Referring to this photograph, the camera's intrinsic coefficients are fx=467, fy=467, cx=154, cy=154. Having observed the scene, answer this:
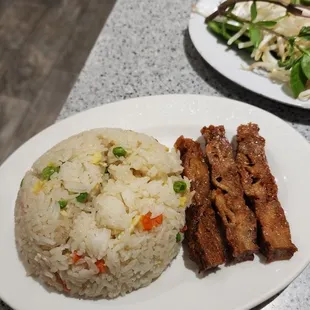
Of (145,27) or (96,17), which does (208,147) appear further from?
(96,17)

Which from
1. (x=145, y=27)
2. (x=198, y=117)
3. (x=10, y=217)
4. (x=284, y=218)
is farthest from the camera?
(x=145, y=27)

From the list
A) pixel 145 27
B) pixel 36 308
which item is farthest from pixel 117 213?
pixel 145 27

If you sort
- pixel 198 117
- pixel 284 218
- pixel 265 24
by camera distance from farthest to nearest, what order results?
pixel 265 24 → pixel 198 117 → pixel 284 218

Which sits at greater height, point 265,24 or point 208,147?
point 265,24

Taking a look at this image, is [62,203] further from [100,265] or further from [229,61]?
[229,61]

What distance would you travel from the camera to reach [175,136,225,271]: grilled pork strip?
1418 mm

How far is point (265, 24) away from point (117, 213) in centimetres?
122

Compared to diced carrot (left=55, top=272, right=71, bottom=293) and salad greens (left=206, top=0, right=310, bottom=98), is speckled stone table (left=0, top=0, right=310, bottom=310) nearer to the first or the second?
salad greens (left=206, top=0, right=310, bottom=98)

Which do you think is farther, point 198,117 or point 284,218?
point 198,117

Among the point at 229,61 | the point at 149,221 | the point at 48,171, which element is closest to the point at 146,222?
the point at 149,221

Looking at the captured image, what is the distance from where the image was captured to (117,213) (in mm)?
1381

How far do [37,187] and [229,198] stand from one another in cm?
63

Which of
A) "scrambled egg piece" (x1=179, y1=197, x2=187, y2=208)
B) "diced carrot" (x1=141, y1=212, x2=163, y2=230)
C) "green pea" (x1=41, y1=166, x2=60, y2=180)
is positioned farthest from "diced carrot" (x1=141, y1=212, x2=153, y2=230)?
"green pea" (x1=41, y1=166, x2=60, y2=180)

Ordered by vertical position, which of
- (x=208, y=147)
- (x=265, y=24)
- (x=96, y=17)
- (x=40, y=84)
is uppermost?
(x=265, y=24)
